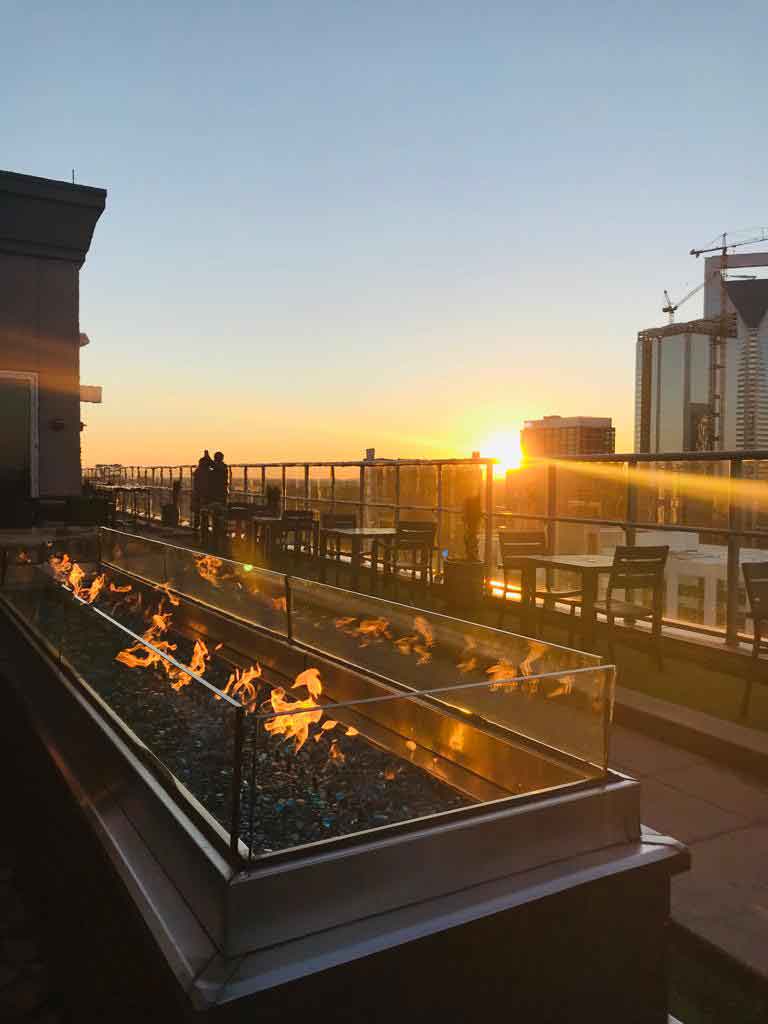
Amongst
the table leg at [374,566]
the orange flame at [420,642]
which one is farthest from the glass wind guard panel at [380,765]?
the table leg at [374,566]

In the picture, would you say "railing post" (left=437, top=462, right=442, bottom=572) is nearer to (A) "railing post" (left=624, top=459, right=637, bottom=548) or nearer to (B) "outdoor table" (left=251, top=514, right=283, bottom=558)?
(B) "outdoor table" (left=251, top=514, right=283, bottom=558)

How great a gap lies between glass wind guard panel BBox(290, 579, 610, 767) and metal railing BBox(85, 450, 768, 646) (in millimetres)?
2629

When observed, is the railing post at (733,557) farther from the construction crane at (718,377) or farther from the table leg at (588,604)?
the construction crane at (718,377)

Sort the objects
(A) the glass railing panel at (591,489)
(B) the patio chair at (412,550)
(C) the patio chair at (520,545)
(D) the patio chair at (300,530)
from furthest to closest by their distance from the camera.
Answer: (D) the patio chair at (300,530), (B) the patio chair at (412,550), (C) the patio chair at (520,545), (A) the glass railing panel at (591,489)

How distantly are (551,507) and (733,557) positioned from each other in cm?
194

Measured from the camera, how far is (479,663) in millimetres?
2500

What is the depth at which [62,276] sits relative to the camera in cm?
1171

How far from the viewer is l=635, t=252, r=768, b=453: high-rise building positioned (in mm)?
106188

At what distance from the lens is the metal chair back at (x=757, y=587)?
4.14m

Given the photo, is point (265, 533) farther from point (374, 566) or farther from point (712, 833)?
point (712, 833)

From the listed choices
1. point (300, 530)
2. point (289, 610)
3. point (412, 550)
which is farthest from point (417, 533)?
point (289, 610)

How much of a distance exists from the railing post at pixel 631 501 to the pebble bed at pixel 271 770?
11.5ft

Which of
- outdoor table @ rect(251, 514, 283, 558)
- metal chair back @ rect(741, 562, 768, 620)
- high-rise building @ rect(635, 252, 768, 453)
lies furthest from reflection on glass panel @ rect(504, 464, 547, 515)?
high-rise building @ rect(635, 252, 768, 453)

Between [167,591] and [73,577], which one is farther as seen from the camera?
[167,591]
